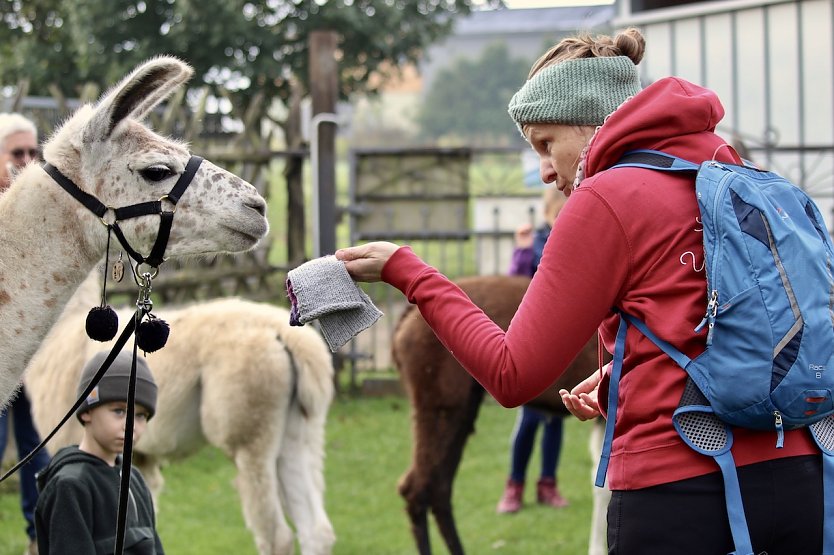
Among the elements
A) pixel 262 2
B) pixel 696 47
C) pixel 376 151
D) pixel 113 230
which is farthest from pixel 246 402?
pixel 262 2

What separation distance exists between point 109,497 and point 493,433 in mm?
5735

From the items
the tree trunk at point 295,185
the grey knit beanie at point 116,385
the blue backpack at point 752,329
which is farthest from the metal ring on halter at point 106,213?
the tree trunk at point 295,185

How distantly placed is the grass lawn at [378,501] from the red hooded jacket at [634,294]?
13.4ft

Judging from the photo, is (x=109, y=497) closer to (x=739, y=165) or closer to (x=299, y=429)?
(x=739, y=165)

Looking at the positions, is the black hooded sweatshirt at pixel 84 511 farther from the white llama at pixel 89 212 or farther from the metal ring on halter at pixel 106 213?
the metal ring on halter at pixel 106 213

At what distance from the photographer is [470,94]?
7131cm

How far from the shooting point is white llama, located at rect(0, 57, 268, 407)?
248 cm

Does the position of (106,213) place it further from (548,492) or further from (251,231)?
(548,492)

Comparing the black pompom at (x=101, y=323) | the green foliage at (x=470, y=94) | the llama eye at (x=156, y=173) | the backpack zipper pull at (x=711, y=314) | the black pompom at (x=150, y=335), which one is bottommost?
the black pompom at (x=150, y=335)

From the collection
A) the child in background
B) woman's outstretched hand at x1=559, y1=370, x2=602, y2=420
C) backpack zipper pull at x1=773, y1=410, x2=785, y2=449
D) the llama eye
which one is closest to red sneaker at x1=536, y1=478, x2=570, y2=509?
the child in background

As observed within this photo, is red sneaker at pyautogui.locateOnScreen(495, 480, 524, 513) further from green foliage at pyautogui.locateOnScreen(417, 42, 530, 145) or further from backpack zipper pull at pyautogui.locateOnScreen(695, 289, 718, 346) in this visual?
green foliage at pyautogui.locateOnScreen(417, 42, 530, 145)

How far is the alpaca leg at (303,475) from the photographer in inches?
207

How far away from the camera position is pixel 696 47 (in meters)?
11.7

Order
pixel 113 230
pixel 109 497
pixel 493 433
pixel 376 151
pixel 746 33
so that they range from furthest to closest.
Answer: pixel 746 33 → pixel 376 151 → pixel 493 433 → pixel 109 497 → pixel 113 230
